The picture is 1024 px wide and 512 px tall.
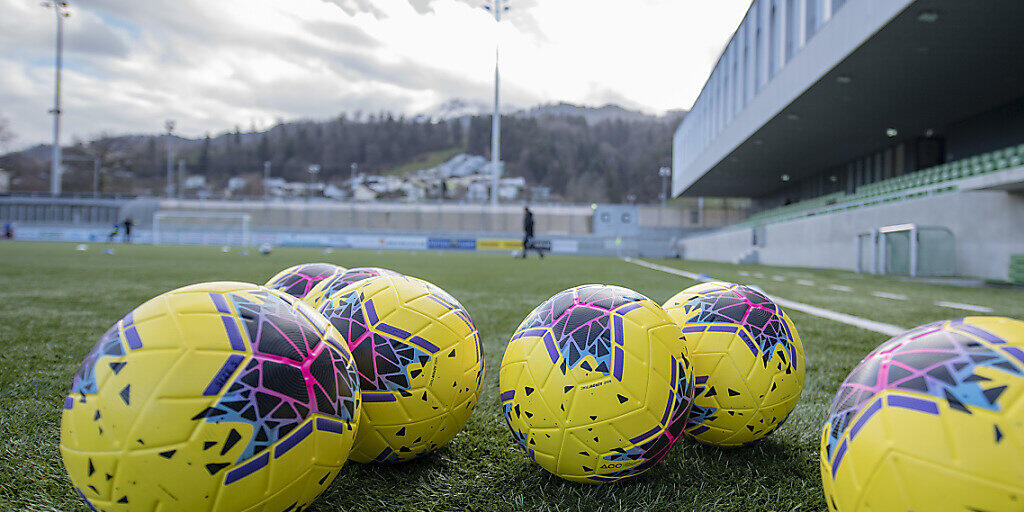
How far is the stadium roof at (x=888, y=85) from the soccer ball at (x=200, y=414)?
→ 1538cm

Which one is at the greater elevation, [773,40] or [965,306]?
[773,40]

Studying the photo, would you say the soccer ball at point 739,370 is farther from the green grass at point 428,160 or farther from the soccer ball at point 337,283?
the green grass at point 428,160

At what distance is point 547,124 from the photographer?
11556cm

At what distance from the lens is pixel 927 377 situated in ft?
4.06

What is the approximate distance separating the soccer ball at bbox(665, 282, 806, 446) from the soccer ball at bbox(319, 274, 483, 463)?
2.86 feet

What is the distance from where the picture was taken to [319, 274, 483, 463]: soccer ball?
1834mm

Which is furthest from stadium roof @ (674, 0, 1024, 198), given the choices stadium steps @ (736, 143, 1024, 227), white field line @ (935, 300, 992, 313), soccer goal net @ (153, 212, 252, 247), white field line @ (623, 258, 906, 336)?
soccer goal net @ (153, 212, 252, 247)

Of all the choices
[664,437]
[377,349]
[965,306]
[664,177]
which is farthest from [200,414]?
[664,177]

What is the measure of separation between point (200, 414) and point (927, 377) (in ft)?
5.49

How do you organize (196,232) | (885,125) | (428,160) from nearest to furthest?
(885,125)
(196,232)
(428,160)

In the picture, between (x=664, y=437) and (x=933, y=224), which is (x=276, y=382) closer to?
(x=664, y=437)

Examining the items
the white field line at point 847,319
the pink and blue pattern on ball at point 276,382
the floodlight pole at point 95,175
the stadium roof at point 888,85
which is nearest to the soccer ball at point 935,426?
the pink and blue pattern on ball at point 276,382

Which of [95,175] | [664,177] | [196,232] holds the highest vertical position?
[664,177]

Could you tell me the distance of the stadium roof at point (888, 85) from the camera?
1344 centimetres
